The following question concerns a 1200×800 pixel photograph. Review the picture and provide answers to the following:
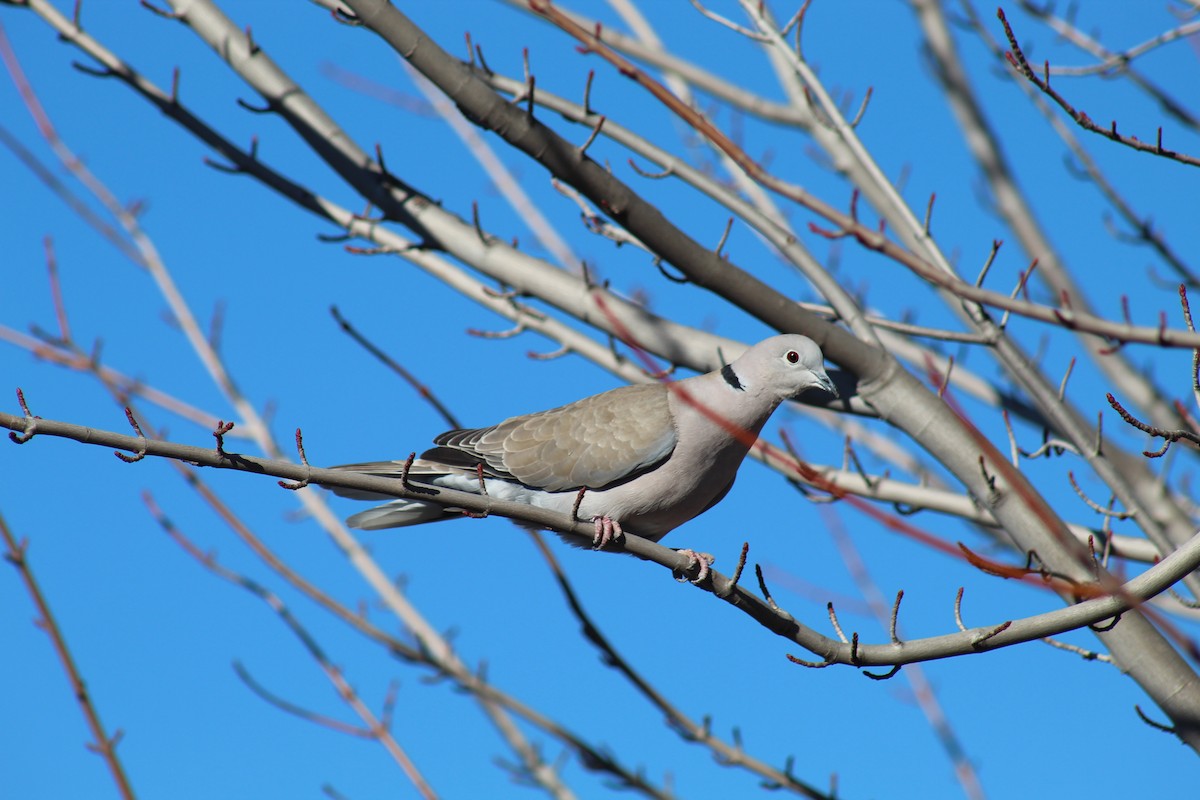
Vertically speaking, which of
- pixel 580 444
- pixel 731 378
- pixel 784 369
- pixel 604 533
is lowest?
pixel 604 533

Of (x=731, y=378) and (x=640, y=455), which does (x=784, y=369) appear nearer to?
(x=731, y=378)

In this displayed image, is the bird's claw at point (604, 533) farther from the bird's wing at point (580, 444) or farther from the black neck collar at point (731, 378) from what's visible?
the black neck collar at point (731, 378)

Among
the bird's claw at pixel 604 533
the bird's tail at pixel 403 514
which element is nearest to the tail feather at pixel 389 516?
the bird's tail at pixel 403 514

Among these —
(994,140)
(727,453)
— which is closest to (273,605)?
(727,453)

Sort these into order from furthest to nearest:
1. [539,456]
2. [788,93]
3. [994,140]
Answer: [994,140] < [788,93] < [539,456]

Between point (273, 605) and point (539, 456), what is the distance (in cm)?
136

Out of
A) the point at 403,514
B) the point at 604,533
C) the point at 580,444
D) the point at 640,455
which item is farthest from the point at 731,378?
the point at 403,514

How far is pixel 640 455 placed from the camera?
430cm

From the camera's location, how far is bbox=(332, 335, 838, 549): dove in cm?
427

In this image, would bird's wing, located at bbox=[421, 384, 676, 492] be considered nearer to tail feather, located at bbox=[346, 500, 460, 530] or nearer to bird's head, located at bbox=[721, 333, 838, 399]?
tail feather, located at bbox=[346, 500, 460, 530]

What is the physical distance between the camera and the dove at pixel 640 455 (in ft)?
14.0

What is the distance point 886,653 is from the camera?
263cm

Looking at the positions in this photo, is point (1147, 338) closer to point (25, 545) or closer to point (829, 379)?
point (829, 379)

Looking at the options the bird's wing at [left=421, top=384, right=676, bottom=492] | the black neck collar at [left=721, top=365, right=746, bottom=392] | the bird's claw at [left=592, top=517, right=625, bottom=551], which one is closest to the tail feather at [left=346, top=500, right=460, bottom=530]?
the bird's wing at [left=421, top=384, right=676, bottom=492]
